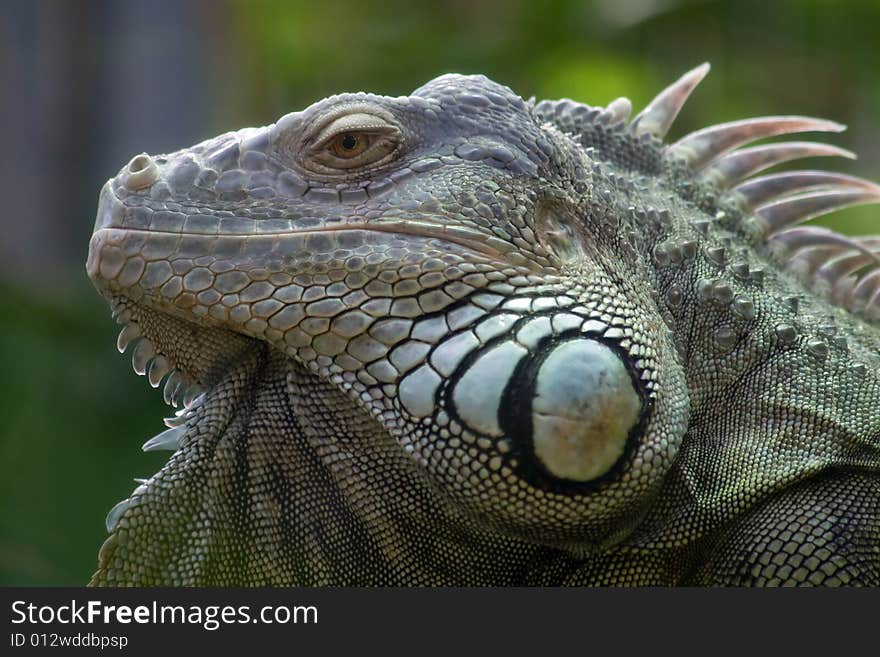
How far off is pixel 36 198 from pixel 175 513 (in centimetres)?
996

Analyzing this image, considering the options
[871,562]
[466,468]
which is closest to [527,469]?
[466,468]

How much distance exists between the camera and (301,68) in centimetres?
1176

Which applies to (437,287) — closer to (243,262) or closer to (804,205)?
(243,262)

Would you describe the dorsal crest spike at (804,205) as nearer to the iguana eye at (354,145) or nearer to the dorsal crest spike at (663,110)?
the dorsal crest spike at (663,110)

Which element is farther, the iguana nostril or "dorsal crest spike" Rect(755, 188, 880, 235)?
"dorsal crest spike" Rect(755, 188, 880, 235)

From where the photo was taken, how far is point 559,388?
7.82ft

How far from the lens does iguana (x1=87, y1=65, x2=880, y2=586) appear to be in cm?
244

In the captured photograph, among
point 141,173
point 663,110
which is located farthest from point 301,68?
point 141,173

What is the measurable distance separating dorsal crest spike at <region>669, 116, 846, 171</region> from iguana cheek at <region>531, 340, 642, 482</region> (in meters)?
1.10

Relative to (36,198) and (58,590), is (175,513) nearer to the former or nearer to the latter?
(58,590)

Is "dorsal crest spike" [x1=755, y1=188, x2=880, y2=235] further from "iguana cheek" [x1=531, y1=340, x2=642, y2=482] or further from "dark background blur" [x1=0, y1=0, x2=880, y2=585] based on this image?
"dark background blur" [x1=0, y1=0, x2=880, y2=585]

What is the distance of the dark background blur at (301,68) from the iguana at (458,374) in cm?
546

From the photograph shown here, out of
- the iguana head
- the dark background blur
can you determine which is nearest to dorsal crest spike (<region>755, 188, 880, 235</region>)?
the iguana head

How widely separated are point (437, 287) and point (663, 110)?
4.13 ft
